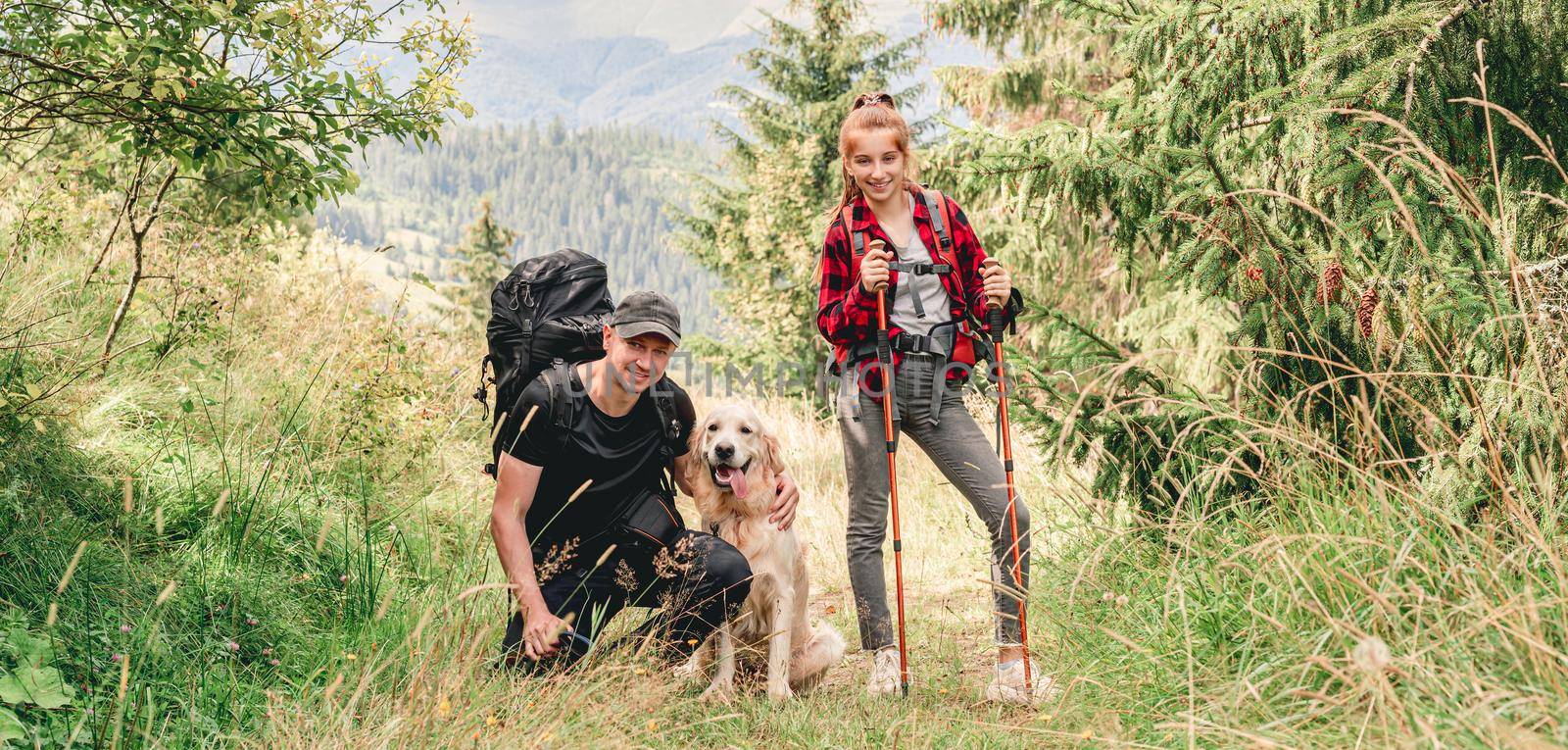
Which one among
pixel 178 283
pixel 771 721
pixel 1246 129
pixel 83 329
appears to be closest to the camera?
pixel 771 721

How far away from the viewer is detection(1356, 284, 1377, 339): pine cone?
3.52m

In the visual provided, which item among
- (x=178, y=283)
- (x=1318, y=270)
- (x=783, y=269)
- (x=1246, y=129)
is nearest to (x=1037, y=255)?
(x=783, y=269)

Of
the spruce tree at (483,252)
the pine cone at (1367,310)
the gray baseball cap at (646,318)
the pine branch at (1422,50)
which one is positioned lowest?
the pine cone at (1367,310)

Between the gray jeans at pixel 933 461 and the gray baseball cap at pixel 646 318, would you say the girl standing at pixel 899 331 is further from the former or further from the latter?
the gray baseball cap at pixel 646 318

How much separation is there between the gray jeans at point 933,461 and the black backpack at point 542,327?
77cm

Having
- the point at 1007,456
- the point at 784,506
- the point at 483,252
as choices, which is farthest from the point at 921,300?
the point at 483,252

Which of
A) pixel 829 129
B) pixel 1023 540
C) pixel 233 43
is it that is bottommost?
pixel 1023 540

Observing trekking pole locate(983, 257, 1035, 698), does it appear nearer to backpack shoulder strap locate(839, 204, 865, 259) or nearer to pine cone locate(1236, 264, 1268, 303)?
backpack shoulder strap locate(839, 204, 865, 259)

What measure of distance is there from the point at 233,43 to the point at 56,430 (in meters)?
1.70

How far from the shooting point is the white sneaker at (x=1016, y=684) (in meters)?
3.47

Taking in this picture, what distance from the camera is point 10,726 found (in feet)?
8.21

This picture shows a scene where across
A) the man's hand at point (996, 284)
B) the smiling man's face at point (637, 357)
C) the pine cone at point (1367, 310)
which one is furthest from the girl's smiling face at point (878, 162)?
the pine cone at point (1367, 310)

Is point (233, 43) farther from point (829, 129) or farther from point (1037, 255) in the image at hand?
point (829, 129)

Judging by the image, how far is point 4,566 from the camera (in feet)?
10.9
